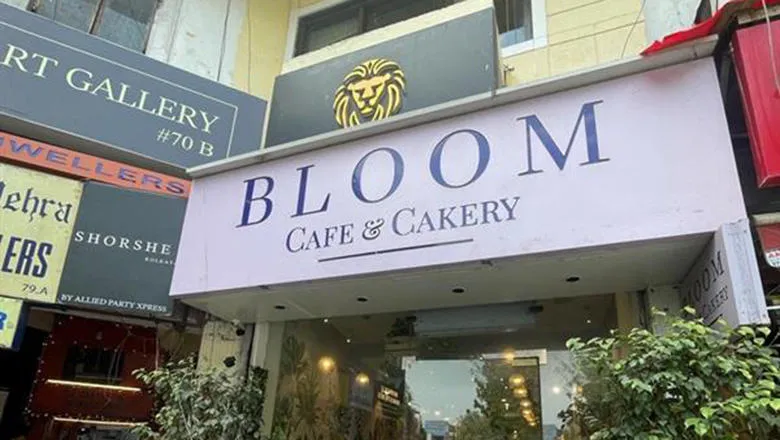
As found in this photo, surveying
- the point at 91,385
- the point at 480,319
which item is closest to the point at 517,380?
the point at 480,319

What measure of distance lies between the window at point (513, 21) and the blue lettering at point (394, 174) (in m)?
2.64

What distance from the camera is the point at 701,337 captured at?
268 cm

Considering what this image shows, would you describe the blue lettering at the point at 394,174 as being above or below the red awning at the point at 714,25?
below

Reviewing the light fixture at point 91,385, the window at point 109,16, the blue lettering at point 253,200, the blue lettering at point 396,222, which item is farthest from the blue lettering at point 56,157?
the blue lettering at point 396,222

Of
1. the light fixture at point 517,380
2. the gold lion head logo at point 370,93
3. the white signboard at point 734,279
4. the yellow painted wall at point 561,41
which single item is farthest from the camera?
the gold lion head logo at point 370,93

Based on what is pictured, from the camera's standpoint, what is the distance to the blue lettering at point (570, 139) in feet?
11.8

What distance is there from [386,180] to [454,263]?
88cm

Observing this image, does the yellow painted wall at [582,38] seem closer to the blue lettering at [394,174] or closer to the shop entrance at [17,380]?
the blue lettering at [394,174]

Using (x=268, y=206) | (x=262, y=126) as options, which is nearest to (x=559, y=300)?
(x=268, y=206)

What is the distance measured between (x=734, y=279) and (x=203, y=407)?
151 inches

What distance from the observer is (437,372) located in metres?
5.80

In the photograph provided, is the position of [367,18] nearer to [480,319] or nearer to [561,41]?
[561,41]

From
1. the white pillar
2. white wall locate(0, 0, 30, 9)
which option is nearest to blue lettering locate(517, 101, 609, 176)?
the white pillar

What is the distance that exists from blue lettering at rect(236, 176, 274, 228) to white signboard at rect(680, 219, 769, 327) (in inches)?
124
